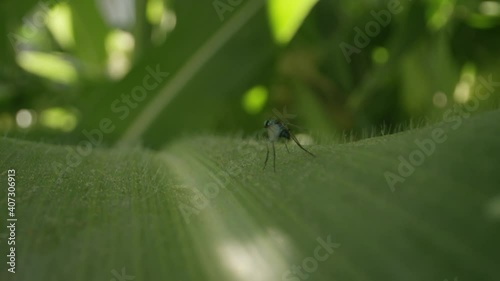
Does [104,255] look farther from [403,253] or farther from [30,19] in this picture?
[30,19]

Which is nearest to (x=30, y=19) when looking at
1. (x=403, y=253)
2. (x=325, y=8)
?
(x=325, y=8)

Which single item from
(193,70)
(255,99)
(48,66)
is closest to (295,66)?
(255,99)

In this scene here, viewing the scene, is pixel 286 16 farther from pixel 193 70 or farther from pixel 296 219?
pixel 296 219

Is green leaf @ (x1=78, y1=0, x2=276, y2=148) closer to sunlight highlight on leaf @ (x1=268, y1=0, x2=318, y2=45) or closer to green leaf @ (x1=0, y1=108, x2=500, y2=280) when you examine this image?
sunlight highlight on leaf @ (x1=268, y1=0, x2=318, y2=45)

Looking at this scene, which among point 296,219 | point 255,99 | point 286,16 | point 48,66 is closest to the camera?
point 296,219

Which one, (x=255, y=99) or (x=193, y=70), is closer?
(x=193, y=70)

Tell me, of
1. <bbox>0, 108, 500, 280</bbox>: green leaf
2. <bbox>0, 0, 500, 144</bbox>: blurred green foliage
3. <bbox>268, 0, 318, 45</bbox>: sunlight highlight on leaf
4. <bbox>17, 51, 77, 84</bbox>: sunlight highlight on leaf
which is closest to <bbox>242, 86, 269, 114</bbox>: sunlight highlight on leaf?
<bbox>0, 0, 500, 144</bbox>: blurred green foliage
